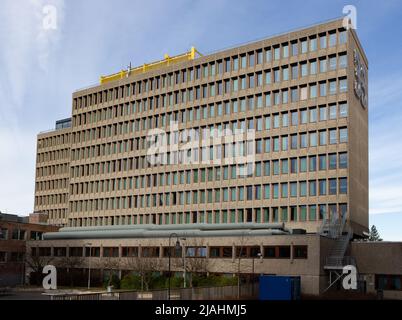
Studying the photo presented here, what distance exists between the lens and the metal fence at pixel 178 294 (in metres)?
43.4

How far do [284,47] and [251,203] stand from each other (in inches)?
→ 1007

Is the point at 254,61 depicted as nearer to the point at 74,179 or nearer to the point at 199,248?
the point at 199,248

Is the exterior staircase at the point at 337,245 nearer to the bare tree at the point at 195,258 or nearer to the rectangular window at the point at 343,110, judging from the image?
the rectangular window at the point at 343,110

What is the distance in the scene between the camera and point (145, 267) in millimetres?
A: 77062

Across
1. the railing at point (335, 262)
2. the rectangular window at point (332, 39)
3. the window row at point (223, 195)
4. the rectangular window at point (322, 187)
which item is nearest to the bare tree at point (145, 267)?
the window row at point (223, 195)

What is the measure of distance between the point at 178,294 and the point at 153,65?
72.8 m

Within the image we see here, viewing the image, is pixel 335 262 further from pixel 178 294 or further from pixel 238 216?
pixel 178 294

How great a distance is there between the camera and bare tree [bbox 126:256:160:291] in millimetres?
75062

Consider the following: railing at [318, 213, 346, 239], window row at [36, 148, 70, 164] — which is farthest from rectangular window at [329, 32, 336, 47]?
window row at [36, 148, 70, 164]

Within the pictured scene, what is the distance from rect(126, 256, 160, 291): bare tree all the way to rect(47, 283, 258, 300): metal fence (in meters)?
17.7

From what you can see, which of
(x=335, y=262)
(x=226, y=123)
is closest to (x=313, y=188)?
(x=335, y=262)

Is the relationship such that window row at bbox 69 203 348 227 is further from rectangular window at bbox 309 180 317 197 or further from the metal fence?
the metal fence

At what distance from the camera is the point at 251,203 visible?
9331 cm

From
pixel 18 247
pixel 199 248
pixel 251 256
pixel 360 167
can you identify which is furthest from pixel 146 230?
pixel 360 167
